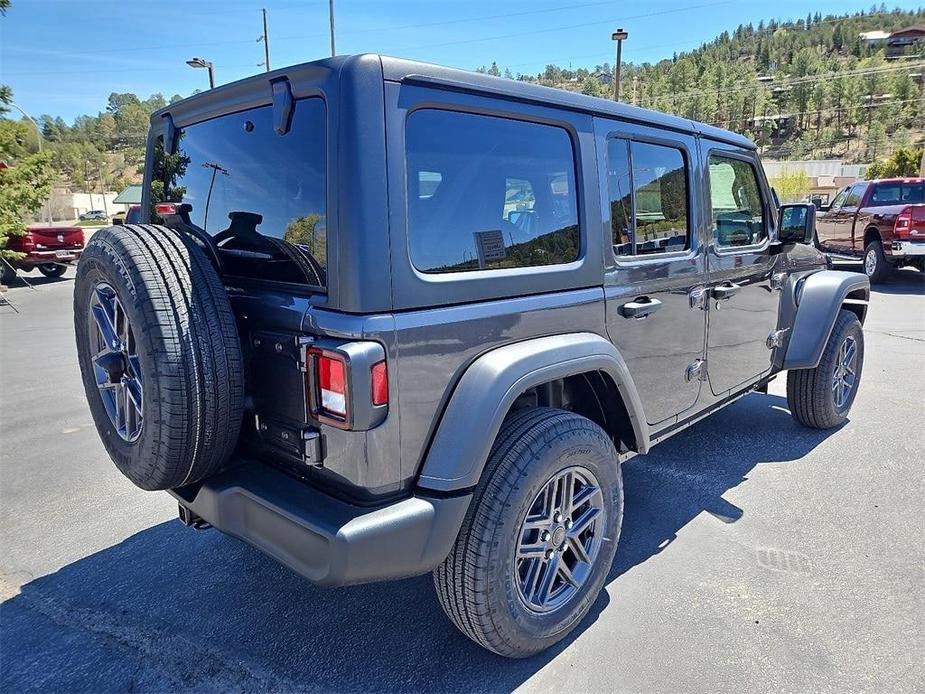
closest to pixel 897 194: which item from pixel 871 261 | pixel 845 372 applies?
pixel 871 261

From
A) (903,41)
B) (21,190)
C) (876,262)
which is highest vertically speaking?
(903,41)

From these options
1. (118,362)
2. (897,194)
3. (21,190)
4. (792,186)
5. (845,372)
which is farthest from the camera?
(792,186)

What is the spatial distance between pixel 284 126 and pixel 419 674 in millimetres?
1925

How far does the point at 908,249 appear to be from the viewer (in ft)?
35.9

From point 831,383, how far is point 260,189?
3.98 m

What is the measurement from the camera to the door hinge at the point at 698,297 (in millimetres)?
3039

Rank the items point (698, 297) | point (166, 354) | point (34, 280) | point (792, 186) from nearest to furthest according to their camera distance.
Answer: point (166, 354) → point (698, 297) → point (34, 280) → point (792, 186)

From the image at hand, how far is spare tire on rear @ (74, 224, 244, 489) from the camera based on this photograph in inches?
73.6

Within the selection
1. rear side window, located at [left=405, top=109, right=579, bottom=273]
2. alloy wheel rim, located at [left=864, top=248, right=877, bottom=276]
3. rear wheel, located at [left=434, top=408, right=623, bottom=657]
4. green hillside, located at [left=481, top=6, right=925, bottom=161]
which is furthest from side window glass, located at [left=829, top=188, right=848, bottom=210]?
green hillside, located at [left=481, top=6, right=925, bottom=161]

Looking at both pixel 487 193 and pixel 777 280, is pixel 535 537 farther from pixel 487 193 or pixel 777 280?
pixel 777 280

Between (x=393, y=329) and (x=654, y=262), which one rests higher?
(x=654, y=262)

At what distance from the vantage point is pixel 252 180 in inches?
84.9

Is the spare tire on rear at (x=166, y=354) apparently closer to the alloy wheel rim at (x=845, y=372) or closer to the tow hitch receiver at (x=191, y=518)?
the tow hitch receiver at (x=191, y=518)

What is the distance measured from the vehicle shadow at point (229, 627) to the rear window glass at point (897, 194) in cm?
1177
